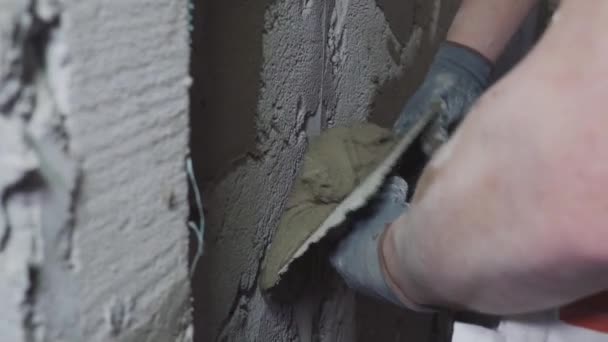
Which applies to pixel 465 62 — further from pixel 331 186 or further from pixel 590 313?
pixel 590 313

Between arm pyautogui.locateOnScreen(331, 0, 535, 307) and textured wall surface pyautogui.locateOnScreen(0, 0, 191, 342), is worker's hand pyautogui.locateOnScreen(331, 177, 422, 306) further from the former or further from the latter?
textured wall surface pyautogui.locateOnScreen(0, 0, 191, 342)

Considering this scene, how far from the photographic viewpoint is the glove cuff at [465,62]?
101 cm

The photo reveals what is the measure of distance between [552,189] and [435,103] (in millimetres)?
497

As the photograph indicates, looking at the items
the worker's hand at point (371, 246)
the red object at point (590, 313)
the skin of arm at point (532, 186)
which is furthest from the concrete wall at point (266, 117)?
the red object at point (590, 313)

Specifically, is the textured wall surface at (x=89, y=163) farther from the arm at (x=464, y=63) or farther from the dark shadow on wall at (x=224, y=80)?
the arm at (x=464, y=63)

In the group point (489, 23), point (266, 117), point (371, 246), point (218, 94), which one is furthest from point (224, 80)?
point (489, 23)

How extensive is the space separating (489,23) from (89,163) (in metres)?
0.77

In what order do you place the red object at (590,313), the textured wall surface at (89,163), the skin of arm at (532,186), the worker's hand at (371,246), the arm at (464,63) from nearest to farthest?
the textured wall surface at (89,163)
the skin of arm at (532,186)
the red object at (590,313)
the worker's hand at (371,246)
the arm at (464,63)

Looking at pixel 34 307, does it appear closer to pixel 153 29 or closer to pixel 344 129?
pixel 153 29

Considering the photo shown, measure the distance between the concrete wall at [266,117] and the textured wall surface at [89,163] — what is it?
249 mm

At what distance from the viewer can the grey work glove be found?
773mm

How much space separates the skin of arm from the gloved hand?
16 cm

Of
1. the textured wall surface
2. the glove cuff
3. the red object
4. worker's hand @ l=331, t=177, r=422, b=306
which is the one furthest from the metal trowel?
the textured wall surface

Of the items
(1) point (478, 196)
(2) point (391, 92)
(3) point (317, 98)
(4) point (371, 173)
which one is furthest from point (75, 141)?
(2) point (391, 92)
